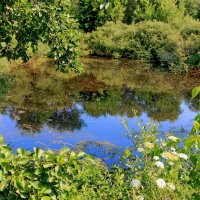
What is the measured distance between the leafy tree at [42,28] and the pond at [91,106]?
8.93 feet

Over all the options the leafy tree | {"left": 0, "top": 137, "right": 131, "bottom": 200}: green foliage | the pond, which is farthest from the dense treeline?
the pond

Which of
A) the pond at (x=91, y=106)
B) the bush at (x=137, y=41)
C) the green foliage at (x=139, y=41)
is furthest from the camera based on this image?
the bush at (x=137, y=41)

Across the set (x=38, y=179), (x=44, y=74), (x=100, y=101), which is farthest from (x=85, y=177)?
(x=44, y=74)

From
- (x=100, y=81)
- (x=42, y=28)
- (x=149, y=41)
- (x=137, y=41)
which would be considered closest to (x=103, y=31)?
(x=137, y=41)

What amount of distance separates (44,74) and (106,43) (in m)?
13.3

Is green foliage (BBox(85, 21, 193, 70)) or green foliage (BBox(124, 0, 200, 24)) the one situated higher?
green foliage (BBox(124, 0, 200, 24))

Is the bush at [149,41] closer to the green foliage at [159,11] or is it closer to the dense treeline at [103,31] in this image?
the dense treeline at [103,31]

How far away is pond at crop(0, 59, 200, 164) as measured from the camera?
16.7m

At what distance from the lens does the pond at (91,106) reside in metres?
16.7

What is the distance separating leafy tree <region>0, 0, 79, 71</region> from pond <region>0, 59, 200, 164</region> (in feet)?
8.93

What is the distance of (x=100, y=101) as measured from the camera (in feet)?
79.5

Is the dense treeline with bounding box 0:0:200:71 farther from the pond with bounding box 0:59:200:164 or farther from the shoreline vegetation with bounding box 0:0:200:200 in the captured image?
the pond with bounding box 0:59:200:164

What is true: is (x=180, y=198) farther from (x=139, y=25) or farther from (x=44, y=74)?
(x=139, y=25)

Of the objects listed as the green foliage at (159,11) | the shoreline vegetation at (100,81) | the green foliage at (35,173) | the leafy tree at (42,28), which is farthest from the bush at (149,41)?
the green foliage at (35,173)
